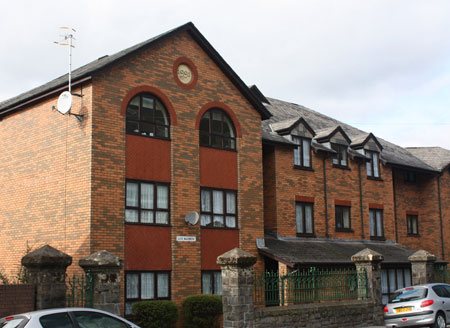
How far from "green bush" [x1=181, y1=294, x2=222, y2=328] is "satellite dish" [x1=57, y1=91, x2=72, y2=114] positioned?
699 centimetres

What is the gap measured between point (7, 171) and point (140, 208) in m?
5.66

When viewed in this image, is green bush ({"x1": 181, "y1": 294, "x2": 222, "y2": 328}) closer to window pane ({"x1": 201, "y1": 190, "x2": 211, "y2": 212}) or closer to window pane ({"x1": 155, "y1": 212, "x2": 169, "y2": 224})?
window pane ({"x1": 155, "y1": 212, "x2": 169, "y2": 224})

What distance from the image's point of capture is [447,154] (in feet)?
115

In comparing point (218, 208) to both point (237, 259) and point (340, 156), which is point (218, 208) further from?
point (340, 156)

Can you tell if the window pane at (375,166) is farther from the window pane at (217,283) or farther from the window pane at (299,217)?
the window pane at (217,283)

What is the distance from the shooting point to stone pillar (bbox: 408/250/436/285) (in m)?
22.9

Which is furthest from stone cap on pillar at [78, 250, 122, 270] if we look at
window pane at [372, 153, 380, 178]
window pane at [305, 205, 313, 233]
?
window pane at [372, 153, 380, 178]

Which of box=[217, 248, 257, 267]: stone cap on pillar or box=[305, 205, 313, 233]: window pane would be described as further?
box=[305, 205, 313, 233]: window pane

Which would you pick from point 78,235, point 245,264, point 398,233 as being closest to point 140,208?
point 78,235

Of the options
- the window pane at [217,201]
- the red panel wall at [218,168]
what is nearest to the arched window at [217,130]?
the red panel wall at [218,168]

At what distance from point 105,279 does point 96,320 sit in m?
2.73

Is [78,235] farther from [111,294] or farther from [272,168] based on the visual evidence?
[272,168]

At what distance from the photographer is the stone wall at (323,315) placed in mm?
16530

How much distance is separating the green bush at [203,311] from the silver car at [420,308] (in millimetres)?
5162
